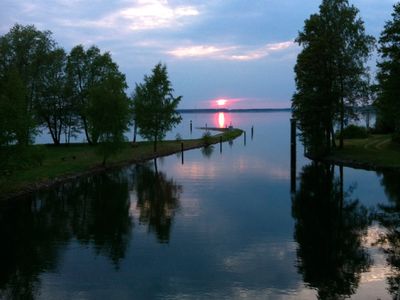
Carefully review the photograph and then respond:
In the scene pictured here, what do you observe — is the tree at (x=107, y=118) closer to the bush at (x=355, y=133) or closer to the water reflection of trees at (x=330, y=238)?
the water reflection of trees at (x=330, y=238)

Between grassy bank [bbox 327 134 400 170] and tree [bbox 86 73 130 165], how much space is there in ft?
78.5

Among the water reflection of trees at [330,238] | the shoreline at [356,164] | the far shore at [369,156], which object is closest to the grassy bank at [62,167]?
the water reflection of trees at [330,238]

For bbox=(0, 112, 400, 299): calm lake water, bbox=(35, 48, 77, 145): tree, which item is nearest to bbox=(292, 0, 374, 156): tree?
bbox=(0, 112, 400, 299): calm lake water

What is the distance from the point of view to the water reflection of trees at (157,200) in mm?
25000

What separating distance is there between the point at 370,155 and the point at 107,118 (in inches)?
1121

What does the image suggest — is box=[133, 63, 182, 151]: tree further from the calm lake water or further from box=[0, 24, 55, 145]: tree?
the calm lake water

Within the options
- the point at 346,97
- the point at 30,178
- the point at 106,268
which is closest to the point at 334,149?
the point at 346,97

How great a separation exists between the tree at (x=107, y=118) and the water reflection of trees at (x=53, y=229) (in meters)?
10.2

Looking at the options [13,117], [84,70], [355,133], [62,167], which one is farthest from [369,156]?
[84,70]

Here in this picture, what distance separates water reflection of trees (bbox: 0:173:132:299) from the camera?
17.9 meters

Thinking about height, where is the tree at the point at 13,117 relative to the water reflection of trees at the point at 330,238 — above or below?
above

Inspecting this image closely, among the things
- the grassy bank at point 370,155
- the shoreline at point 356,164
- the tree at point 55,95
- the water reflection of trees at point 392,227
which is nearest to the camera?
the water reflection of trees at point 392,227

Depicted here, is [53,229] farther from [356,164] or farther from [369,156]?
[369,156]

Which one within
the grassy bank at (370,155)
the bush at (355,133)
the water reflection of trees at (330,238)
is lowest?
the water reflection of trees at (330,238)
